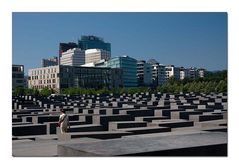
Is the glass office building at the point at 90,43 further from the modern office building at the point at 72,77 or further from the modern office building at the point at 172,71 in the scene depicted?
the modern office building at the point at 72,77

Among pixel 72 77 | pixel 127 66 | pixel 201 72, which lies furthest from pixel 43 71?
pixel 201 72

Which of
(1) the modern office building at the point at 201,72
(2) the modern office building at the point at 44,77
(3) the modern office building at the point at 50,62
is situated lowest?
(2) the modern office building at the point at 44,77

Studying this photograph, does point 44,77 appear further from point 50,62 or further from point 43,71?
point 50,62

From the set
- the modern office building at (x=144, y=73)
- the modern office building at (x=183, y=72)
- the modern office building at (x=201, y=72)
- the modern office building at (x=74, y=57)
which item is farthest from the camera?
the modern office building at (x=74, y=57)

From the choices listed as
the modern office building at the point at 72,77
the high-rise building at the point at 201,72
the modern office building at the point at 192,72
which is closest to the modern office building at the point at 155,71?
the modern office building at the point at 192,72

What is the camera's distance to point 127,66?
104750mm

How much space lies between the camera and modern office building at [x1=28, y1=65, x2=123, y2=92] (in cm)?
8662

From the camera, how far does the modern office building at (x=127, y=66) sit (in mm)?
102106

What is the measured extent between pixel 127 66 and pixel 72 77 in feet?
63.0

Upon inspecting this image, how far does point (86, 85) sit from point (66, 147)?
8562cm

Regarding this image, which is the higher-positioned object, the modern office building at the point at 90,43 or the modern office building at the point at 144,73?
the modern office building at the point at 90,43

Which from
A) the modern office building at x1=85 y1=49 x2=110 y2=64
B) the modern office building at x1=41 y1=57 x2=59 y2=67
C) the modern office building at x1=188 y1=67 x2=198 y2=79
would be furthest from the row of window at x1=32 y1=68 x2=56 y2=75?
the modern office building at x1=41 y1=57 x2=59 y2=67

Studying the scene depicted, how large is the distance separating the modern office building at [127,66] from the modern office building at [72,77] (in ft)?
10.5

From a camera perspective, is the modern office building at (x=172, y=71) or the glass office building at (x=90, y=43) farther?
the glass office building at (x=90, y=43)
